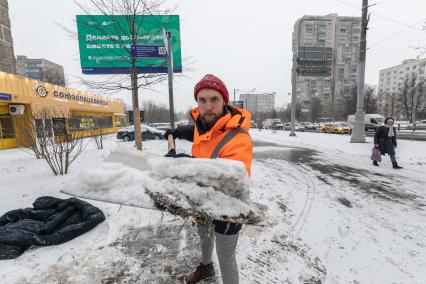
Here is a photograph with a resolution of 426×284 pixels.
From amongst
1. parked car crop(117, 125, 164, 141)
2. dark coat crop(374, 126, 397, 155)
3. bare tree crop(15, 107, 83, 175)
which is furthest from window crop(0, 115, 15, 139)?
dark coat crop(374, 126, 397, 155)

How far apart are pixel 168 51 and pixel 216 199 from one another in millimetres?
6681

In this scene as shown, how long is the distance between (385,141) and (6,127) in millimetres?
21187

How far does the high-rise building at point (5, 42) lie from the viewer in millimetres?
31448

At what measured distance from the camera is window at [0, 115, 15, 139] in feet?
50.1

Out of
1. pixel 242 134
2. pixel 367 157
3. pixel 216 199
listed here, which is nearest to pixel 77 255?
pixel 216 199

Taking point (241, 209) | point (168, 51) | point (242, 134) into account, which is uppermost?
point (168, 51)

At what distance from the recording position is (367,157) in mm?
9180

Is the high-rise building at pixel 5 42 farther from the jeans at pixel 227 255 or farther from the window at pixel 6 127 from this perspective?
the jeans at pixel 227 255

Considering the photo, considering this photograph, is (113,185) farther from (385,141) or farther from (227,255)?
(385,141)

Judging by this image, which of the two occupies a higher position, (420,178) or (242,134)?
(242,134)

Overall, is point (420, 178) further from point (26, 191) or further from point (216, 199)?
point (26, 191)

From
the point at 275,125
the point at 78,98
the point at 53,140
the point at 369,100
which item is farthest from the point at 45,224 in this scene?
the point at 369,100

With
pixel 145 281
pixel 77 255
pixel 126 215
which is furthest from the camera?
pixel 126 215

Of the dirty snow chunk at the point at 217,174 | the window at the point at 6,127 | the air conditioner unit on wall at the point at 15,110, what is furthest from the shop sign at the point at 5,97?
the dirty snow chunk at the point at 217,174
